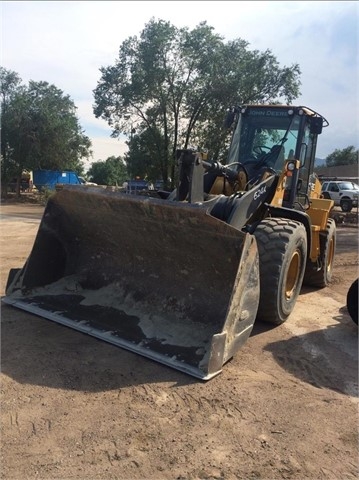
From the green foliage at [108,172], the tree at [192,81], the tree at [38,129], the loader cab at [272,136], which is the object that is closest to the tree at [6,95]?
the tree at [38,129]

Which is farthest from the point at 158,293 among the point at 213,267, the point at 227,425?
the point at 227,425

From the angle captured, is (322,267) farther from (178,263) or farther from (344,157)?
(344,157)

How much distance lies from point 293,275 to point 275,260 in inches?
36.7

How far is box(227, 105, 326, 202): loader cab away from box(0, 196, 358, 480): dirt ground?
2.51m

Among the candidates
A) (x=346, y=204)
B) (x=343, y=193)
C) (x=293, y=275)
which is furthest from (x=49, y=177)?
(x=293, y=275)

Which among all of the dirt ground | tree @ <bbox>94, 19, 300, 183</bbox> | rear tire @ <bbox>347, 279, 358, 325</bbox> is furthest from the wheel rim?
tree @ <bbox>94, 19, 300, 183</bbox>

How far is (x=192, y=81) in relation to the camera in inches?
938

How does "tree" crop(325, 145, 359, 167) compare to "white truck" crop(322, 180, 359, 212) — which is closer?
"white truck" crop(322, 180, 359, 212)

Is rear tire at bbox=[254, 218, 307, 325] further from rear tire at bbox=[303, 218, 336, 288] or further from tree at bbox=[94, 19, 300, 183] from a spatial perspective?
tree at bbox=[94, 19, 300, 183]

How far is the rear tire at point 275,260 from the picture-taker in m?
4.75

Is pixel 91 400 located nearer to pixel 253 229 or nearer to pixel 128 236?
pixel 128 236

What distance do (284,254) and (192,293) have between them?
3.40 feet

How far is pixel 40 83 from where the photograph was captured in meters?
29.5

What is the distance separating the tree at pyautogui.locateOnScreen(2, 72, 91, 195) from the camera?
90.7ft
